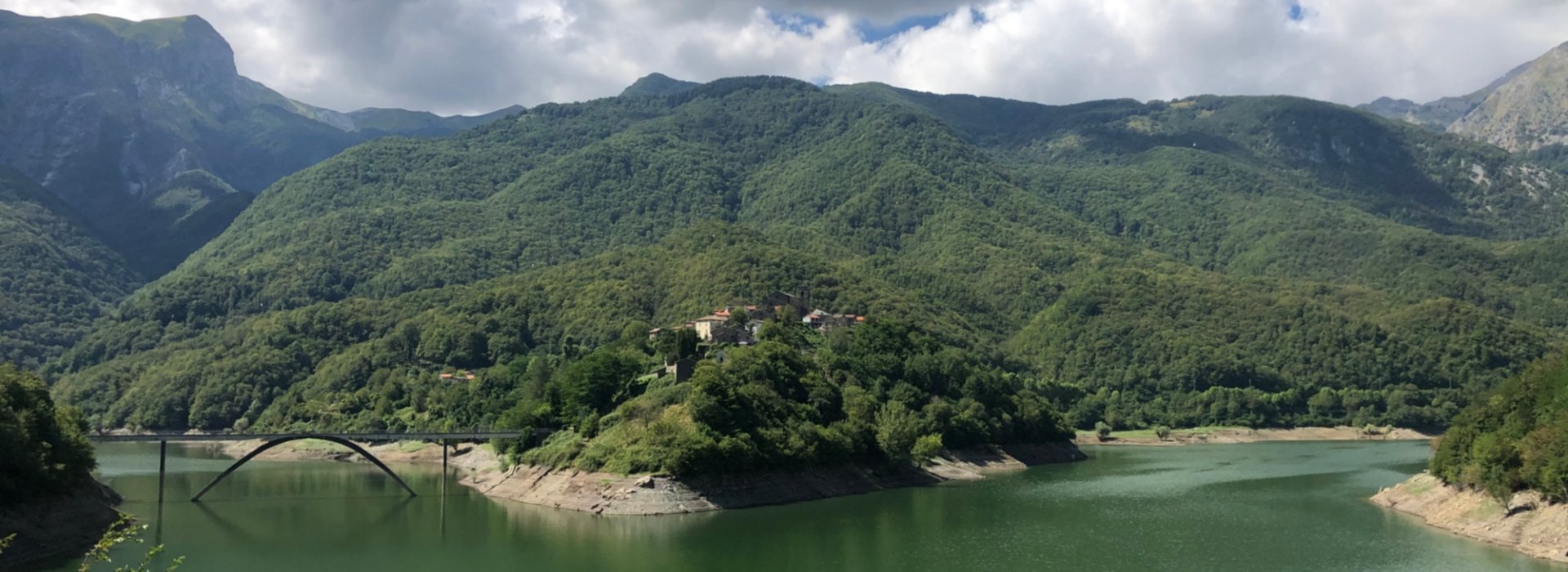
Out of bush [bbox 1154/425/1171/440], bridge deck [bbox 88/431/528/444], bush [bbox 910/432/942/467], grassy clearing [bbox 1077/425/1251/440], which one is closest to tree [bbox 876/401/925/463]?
bush [bbox 910/432/942/467]

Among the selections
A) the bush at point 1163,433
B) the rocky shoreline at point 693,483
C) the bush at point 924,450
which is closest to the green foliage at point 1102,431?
the bush at point 1163,433

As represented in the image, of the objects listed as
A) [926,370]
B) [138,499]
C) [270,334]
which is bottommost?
[138,499]

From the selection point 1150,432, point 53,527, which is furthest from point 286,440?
point 1150,432

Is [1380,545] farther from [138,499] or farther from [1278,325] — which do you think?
[1278,325]

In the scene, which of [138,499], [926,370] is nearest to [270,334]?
[138,499]

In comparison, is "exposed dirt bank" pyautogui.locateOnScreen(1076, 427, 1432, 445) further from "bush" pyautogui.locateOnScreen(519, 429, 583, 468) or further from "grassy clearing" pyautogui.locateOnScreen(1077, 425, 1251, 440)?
"bush" pyautogui.locateOnScreen(519, 429, 583, 468)

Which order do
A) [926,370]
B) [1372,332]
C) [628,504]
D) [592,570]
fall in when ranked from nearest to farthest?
[592,570] < [628,504] < [926,370] < [1372,332]
